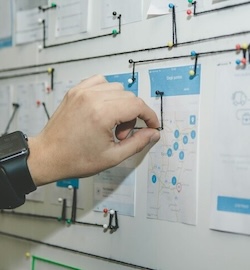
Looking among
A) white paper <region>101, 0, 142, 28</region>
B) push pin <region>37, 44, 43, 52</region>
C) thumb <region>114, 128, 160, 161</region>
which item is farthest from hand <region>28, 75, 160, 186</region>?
push pin <region>37, 44, 43, 52</region>

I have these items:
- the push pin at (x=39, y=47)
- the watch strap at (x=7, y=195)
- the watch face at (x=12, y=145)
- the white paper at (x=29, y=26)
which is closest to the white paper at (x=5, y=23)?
the white paper at (x=29, y=26)

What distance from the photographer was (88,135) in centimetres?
90

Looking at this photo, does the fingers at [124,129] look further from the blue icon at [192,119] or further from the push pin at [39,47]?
the push pin at [39,47]

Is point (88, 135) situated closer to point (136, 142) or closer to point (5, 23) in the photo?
point (136, 142)

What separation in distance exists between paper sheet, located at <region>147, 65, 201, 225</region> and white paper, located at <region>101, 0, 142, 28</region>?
0.16 metres

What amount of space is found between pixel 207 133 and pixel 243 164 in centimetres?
11

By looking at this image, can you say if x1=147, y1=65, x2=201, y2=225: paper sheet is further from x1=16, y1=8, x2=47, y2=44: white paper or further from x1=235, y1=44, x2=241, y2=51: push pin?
x1=16, y1=8, x2=47, y2=44: white paper

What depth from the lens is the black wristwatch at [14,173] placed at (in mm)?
924

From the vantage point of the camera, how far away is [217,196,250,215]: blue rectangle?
2.81 ft

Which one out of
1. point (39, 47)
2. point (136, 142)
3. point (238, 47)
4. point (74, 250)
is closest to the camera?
point (238, 47)

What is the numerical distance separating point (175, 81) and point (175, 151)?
168mm

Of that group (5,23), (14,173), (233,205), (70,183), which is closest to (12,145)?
(14,173)

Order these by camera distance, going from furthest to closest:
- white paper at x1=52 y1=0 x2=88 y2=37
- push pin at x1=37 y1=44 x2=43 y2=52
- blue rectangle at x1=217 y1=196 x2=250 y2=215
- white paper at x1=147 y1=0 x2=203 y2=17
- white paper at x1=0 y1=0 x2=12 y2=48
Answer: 1. white paper at x1=0 y1=0 x2=12 y2=48
2. push pin at x1=37 y1=44 x2=43 y2=52
3. white paper at x1=52 y1=0 x2=88 y2=37
4. white paper at x1=147 y1=0 x2=203 y2=17
5. blue rectangle at x1=217 y1=196 x2=250 y2=215

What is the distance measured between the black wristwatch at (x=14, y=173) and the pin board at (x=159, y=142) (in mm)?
256
